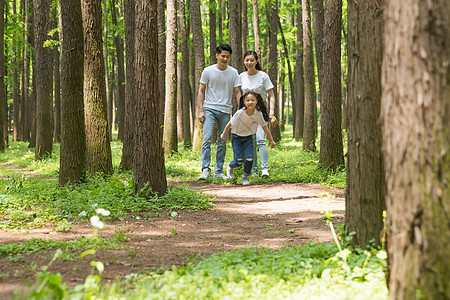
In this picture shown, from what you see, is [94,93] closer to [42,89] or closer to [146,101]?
[146,101]

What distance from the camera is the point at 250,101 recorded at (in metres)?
8.56

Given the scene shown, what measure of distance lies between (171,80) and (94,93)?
19.5 feet

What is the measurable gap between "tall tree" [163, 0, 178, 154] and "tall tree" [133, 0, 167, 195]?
7405mm

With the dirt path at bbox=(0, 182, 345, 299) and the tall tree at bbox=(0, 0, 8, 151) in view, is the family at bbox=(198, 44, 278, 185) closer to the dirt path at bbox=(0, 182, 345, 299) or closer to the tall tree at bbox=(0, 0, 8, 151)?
the dirt path at bbox=(0, 182, 345, 299)

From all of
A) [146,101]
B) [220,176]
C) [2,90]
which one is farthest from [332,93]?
[2,90]

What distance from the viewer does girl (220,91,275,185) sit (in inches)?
341

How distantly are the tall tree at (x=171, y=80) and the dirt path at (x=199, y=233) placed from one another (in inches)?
265

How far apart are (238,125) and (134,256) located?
5.09 metres

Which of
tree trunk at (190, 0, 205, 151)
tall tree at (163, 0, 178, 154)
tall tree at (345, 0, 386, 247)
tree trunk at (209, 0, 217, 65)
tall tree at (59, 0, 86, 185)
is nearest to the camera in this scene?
tall tree at (345, 0, 386, 247)

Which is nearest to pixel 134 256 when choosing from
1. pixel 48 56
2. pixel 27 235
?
pixel 27 235

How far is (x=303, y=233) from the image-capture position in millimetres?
4973

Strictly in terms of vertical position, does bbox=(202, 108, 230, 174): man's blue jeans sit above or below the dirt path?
above

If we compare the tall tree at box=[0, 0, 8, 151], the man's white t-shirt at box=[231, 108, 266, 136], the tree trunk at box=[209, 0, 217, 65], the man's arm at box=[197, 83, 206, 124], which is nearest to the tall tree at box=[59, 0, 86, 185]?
the man's arm at box=[197, 83, 206, 124]

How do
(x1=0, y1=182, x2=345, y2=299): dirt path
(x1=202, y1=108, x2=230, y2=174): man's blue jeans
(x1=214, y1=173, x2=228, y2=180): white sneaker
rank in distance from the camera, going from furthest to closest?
(x1=214, y1=173, x2=228, y2=180): white sneaker, (x1=202, y1=108, x2=230, y2=174): man's blue jeans, (x1=0, y1=182, x2=345, y2=299): dirt path
